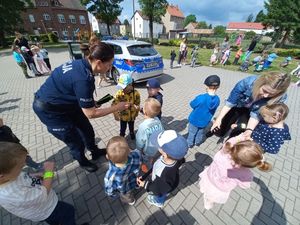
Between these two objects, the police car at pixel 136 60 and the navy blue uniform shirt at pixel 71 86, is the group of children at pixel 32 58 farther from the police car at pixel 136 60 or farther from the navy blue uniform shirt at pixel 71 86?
the navy blue uniform shirt at pixel 71 86

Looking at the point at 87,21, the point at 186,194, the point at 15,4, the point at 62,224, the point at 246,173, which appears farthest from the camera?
the point at 87,21

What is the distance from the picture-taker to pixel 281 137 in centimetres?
214

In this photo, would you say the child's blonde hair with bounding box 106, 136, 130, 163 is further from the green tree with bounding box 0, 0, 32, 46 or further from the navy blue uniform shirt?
the green tree with bounding box 0, 0, 32, 46

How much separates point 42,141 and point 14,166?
114 inches

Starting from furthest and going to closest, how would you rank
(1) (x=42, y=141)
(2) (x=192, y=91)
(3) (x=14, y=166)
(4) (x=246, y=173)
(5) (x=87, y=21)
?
(5) (x=87, y=21)
(2) (x=192, y=91)
(1) (x=42, y=141)
(4) (x=246, y=173)
(3) (x=14, y=166)

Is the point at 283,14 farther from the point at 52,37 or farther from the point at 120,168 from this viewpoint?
the point at 52,37

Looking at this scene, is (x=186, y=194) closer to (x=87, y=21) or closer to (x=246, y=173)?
(x=246, y=173)

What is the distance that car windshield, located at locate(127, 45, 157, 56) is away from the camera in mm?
6398

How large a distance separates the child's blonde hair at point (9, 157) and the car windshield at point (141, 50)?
19.0ft

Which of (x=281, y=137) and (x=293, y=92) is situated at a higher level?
(x=281, y=137)

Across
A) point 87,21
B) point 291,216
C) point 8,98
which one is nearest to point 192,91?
point 291,216

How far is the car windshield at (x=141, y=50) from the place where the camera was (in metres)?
6.40

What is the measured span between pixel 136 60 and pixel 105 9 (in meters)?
32.7

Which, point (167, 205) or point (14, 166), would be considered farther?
point (167, 205)
